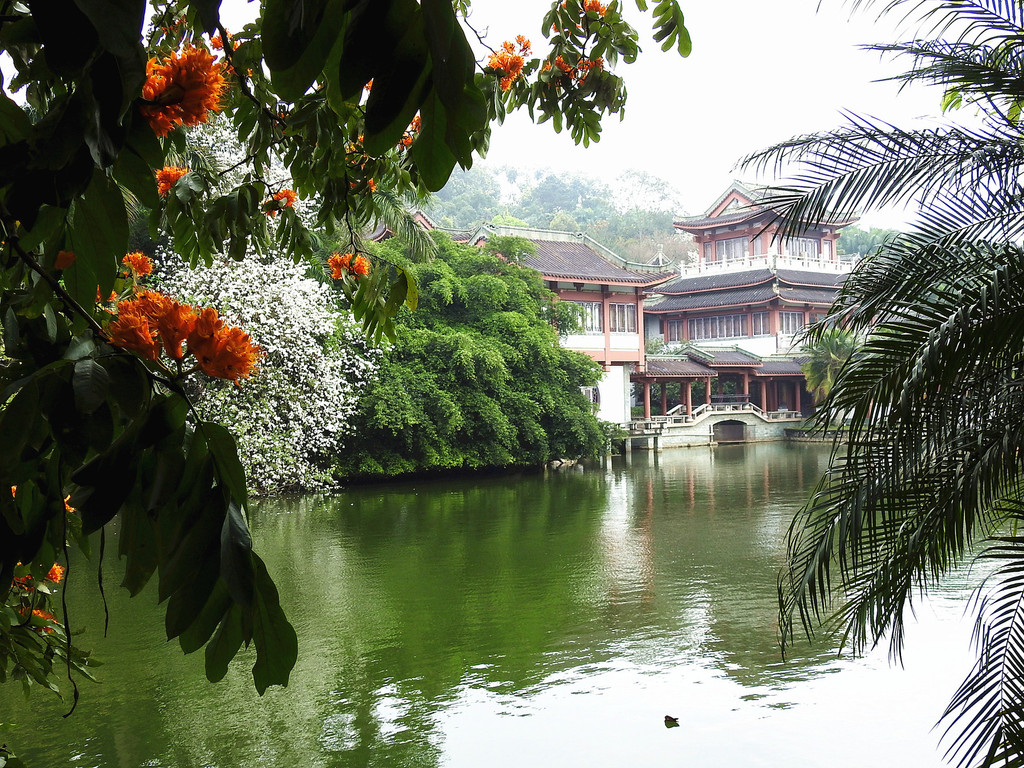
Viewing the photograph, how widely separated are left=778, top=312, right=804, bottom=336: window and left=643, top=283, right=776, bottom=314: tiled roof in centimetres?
90

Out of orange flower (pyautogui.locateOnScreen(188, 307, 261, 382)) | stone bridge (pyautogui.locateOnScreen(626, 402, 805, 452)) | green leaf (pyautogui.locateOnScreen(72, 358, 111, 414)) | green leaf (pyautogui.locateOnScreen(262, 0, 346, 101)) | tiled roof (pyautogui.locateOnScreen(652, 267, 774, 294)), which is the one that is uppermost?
tiled roof (pyautogui.locateOnScreen(652, 267, 774, 294))

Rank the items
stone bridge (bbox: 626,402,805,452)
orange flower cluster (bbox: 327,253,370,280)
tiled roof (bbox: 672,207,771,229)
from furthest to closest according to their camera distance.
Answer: tiled roof (bbox: 672,207,771,229) → stone bridge (bbox: 626,402,805,452) → orange flower cluster (bbox: 327,253,370,280)

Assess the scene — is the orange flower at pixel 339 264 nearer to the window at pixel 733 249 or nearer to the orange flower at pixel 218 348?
the orange flower at pixel 218 348

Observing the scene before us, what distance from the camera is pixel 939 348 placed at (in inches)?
118

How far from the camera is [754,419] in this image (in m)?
27.5

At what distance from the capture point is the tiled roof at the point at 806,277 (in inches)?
1171

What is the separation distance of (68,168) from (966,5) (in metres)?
3.54

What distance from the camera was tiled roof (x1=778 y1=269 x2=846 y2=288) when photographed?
29750 millimetres

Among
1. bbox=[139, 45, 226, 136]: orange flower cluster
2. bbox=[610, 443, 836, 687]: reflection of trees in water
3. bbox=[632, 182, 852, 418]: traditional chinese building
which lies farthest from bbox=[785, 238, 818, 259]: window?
bbox=[139, 45, 226, 136]: orange flower cluster

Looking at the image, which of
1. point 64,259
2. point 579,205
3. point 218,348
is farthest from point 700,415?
point 579,205

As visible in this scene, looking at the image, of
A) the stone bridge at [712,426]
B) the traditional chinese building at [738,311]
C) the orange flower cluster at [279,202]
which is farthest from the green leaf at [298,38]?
the traditional chinese building at [738,311]

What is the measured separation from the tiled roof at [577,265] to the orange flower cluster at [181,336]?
21.4 meters

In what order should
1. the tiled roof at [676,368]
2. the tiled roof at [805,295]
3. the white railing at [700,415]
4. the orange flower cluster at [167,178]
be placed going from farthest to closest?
the tiled roof at [805,295] < the tiled roof at [676,368] < the white railing at [700,415] < the orange flower cluster at [167,178]

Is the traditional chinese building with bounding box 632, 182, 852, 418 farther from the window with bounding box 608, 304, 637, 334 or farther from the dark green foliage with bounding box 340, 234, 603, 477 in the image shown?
the dark green foliage with bounding box 340, 234, 603, 477
